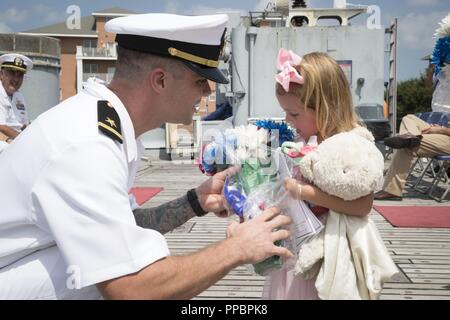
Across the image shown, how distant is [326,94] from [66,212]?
1343 millimetres

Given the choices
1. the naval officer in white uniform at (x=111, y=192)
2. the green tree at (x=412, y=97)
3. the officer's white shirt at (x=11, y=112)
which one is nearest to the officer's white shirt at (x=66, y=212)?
the naval officer in white uniform at (x=111, y=192)

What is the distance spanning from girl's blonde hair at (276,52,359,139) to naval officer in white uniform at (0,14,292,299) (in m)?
0.56

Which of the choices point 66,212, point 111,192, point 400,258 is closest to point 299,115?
point 111,192

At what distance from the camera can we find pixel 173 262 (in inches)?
52.3

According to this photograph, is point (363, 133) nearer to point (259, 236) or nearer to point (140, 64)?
point (259, 236)

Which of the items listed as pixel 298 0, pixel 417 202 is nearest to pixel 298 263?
pixel 417 202

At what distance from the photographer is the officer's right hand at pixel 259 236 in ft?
4.82

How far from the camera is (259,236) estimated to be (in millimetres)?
1524

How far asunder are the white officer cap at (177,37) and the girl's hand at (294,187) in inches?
19.2

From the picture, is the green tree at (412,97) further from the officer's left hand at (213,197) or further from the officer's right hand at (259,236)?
the officer's right hand at (259,236)

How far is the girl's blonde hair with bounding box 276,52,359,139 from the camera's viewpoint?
2139 millimetres

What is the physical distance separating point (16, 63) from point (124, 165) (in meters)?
5.79
